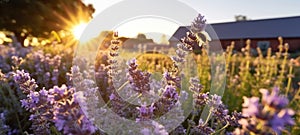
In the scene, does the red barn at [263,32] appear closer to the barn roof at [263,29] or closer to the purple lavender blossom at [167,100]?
the barn roof at [263,29]

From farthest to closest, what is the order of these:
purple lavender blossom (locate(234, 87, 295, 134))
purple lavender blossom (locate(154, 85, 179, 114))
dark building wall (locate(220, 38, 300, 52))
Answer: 1. dark building wall (locate(220, 38, 300, 52))
2. purple lavender blossom (locate(154, 85, 179, 114))
3. purple lavender blossom (locate(234, 87, 295, 134))

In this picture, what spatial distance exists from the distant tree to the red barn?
47.6 feet

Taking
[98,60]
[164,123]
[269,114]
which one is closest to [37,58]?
[98,60]

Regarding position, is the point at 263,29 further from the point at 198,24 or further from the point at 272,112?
the point at 272,112

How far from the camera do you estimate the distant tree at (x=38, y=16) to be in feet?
68.3

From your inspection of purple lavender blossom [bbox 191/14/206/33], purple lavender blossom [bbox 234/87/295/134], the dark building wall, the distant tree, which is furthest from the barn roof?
purple lavender blossom [bbox 234/87/295/134]

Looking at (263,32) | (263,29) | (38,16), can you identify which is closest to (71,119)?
(38,16)

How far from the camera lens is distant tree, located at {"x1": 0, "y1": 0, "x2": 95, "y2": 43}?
20.8 m

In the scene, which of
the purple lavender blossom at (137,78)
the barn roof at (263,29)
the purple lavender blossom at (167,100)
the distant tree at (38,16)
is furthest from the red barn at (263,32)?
the purple lavender blossom at (167,100)

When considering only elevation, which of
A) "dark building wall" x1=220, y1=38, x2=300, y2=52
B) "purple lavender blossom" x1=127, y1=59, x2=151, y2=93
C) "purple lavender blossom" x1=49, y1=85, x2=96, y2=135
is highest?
→ "dark building wall" x1=220, y1=38, x2=300, y2=52

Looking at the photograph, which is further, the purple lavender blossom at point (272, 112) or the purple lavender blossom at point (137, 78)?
the purple lavender blossom at point (137, 78)

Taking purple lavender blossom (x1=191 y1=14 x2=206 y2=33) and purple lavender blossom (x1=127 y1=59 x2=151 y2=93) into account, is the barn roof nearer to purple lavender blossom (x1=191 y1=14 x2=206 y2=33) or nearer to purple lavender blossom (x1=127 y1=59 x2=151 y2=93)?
purple lavender blossom (x1=191 y1=14 x2=206 y2=33)

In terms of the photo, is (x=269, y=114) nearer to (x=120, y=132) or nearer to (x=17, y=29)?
(x=120, y=132)

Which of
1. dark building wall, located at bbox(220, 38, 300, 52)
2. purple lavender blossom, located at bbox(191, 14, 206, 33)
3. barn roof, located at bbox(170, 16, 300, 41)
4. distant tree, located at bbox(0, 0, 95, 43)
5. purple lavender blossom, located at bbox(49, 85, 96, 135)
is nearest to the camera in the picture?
purple lavender blossom, located at bbox(49, 85, 96, 135)
